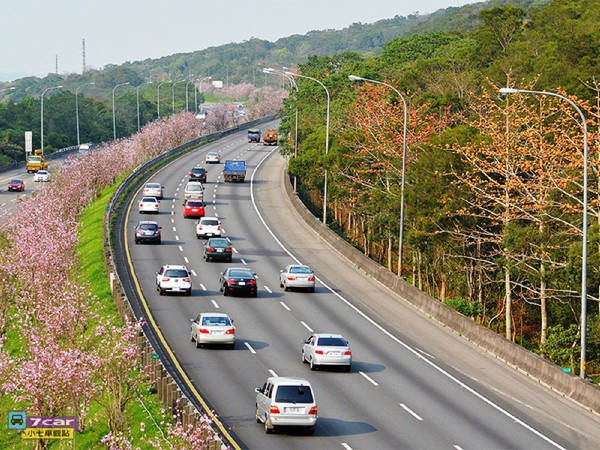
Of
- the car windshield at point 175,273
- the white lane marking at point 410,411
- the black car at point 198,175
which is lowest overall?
the black car at point 198,175

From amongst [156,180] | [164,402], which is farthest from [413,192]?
[156,180]

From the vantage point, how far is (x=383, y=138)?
265 ft

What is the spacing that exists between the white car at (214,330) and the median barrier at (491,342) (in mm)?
11281

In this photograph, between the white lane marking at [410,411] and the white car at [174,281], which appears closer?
the white lane marking at [410,411]

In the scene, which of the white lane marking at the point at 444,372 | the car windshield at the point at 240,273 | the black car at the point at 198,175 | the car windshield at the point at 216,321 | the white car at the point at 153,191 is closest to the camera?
the white lane marking at the point at 444,372

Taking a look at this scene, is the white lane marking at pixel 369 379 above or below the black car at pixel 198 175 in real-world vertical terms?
above

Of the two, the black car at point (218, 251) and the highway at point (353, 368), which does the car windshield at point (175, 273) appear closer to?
the highway at point (353, 368)

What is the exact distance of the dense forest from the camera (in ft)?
175

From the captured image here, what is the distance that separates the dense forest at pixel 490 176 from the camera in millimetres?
53219

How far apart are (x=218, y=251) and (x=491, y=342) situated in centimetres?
2555

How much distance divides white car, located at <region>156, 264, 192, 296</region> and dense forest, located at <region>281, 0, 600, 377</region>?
13278 millimetres

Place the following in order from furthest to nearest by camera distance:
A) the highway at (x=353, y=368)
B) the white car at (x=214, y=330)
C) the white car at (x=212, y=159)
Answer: the white car at (x=212, y=159) < the white car at (x=214, y=330) < the highway at (x=353, y=368)

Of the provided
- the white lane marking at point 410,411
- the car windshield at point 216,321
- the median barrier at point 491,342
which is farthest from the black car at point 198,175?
the white lane marking at point 410,411

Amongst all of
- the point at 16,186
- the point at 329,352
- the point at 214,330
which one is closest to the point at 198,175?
the point at 16,186
